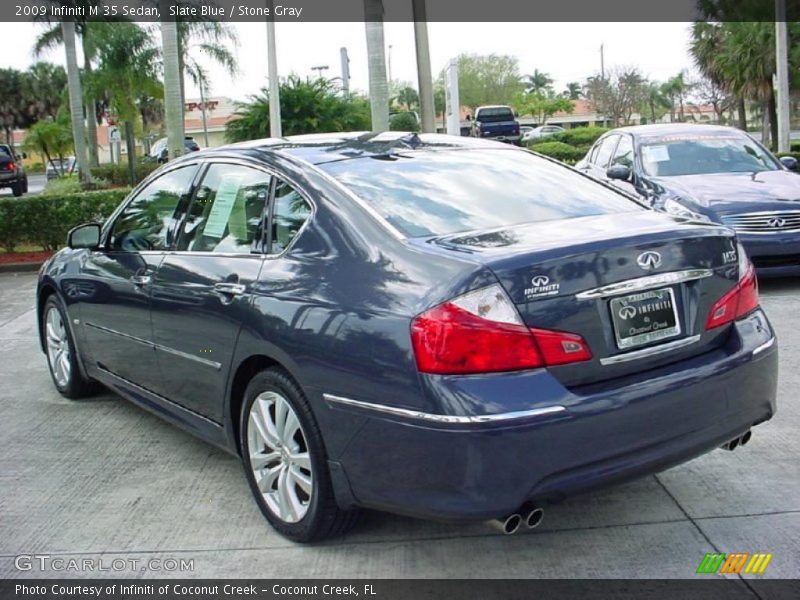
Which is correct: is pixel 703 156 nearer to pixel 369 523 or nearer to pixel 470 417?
pixel 369 523

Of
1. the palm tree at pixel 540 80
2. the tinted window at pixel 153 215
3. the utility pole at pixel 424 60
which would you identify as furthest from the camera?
the palm tree at pixel 540 80

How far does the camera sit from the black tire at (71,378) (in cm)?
574

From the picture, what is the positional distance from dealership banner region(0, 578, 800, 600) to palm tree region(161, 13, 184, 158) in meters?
12.8

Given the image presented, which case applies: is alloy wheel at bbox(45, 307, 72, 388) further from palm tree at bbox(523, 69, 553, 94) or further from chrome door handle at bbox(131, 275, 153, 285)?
palm tree at bbox(523, 69, 553, 94)

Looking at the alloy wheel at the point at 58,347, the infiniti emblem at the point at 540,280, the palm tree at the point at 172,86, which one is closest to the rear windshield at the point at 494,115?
the palm tree at the point at 172,86

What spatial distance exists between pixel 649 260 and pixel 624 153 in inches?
296

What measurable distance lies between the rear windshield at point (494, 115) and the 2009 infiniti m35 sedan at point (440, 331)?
115 ft

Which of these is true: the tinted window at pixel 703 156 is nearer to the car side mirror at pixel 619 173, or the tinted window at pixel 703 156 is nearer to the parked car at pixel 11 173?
the car side mirror at pixel 619 173

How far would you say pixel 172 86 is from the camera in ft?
50.1

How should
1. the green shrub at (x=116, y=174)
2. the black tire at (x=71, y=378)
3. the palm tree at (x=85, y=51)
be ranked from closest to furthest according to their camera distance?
the black tire at (x=71, y=378) → the green shrub at (x=116, y=174) → the palm tree at (x=85, y=51)

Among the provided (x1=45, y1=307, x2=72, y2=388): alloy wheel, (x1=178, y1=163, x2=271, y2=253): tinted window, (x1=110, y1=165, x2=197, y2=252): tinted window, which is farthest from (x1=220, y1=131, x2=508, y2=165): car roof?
(x1=45, y1=307, x2=72, y2=388): alloy wheel

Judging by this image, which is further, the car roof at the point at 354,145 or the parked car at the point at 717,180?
the parked car at the point at 717,180

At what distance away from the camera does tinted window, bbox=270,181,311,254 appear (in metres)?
3.74

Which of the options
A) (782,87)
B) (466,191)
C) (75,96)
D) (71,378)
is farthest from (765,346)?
(75,96)
